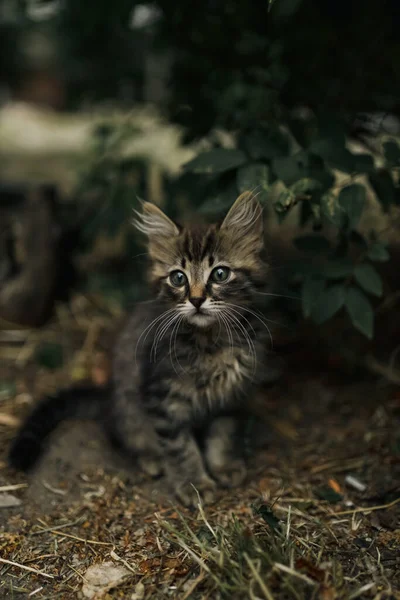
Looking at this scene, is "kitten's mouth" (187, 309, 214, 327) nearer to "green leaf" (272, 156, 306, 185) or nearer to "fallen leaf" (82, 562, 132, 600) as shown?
"green leaf" (272, 156, 306, 185)

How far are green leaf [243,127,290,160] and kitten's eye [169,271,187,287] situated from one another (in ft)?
1.93

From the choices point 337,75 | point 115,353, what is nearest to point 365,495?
point 115,353

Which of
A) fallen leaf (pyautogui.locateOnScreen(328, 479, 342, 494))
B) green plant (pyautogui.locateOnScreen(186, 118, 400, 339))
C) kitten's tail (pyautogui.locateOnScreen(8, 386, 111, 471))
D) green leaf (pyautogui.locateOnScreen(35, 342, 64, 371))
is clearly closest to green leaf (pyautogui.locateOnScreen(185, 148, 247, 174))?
green plant (pyautogui.locateOnScreen(186, 118, 400, 339))

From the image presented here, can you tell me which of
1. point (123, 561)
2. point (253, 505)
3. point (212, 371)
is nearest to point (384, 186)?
point (212, 371)

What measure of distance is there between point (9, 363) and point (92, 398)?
919mm

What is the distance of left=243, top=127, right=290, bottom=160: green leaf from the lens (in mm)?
2566

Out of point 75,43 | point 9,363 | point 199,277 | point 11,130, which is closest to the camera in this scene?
point 199,277

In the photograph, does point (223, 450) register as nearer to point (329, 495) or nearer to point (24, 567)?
point (329, 495)

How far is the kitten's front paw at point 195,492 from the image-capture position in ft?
8.43

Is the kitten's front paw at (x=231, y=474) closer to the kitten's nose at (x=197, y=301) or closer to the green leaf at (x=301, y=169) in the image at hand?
the kitten's nose at (x=197, y=301)

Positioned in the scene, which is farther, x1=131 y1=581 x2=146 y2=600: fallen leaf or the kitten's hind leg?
the kitten's hind leg

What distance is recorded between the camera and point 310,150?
2523 mm

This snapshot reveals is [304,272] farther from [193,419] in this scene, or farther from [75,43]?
[75,43]

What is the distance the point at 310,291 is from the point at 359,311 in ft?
0.72
